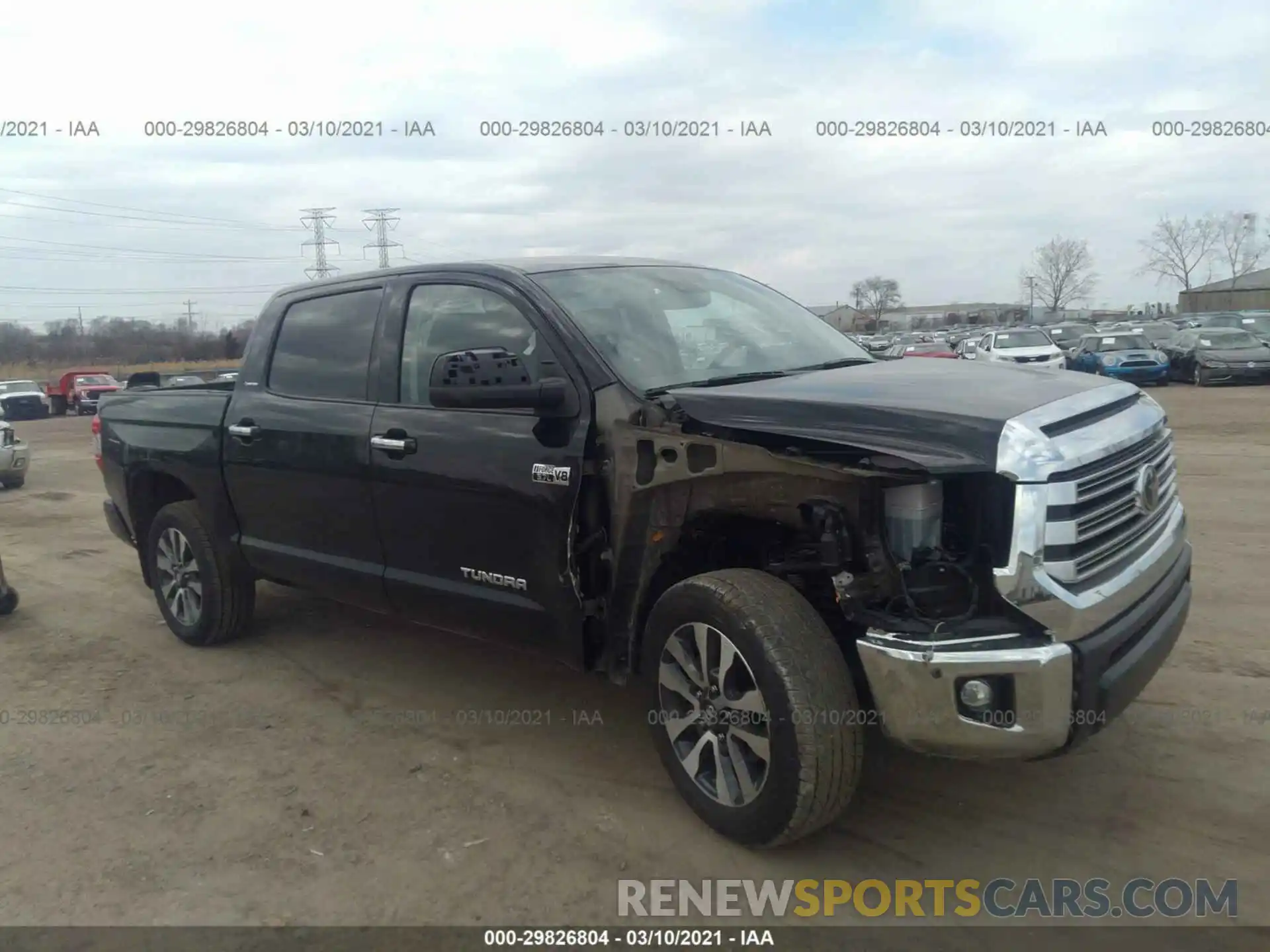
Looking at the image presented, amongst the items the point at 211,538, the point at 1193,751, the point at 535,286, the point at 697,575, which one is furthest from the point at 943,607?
the point at 211,538

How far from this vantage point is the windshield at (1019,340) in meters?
24.1

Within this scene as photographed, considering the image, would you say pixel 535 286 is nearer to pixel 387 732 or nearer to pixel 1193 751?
pixel 387 732

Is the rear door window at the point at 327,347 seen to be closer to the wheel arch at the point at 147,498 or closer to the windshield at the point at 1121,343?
the wheel arch at the point at 147,498

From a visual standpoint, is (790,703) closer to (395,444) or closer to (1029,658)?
(1029,658)

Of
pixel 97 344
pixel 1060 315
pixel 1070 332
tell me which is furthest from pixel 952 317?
pixel 97 344

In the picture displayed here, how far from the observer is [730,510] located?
3340 mm

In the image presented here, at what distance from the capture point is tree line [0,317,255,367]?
195 feet

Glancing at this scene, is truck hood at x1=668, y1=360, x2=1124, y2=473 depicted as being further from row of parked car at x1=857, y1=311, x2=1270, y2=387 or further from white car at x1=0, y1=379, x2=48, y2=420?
white car at x1=0, y1=379, x2=48, y2=420

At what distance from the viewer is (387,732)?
4.39 metres

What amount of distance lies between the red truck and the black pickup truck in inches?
1453

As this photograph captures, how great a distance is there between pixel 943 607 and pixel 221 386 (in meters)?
4.39

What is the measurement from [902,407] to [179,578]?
426 centimetres

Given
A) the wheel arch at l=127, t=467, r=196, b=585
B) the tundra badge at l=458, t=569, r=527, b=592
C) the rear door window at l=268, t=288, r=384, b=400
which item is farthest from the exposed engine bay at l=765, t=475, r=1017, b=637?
the wheel arch at l=127, t=467, r=196, b=585

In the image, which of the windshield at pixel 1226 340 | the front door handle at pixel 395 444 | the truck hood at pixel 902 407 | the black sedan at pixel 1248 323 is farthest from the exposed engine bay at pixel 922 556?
the black sedan at pixel 1248 323
